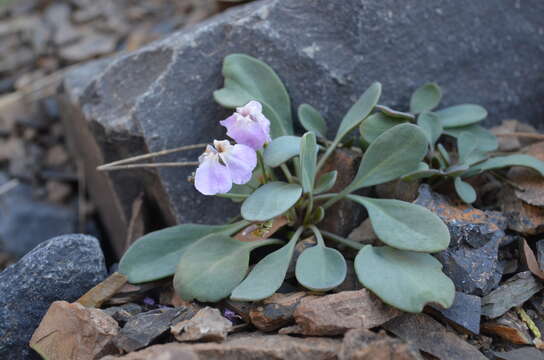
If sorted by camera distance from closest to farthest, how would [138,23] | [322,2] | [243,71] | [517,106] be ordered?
[243,71]
[322,2]
[517,106]
[138,23]

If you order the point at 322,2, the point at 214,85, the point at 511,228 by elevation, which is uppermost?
the point at 322,2

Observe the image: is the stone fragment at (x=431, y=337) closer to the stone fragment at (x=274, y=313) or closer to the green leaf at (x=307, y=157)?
the stone fragment at (x=274, y=313)

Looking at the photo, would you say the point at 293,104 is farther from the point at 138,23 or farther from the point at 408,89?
the point at 138,23

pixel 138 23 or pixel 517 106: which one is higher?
pixel 138 23

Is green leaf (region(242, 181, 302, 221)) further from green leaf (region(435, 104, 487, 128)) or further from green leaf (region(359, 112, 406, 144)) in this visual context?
green leaf (region(435, 104, 487, 128))

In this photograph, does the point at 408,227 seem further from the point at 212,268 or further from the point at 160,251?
the point at 160,251

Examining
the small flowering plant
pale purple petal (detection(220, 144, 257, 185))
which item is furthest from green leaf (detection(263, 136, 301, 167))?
pale purple petal (detection(220, 144, 257, 185))

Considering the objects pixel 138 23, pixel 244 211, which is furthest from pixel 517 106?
pixel 138 23

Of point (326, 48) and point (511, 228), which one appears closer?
point (511, 228)
